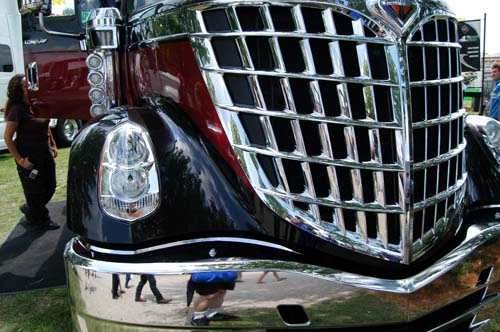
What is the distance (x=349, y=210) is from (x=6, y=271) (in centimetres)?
357

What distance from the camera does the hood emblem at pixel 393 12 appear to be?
1.87 m

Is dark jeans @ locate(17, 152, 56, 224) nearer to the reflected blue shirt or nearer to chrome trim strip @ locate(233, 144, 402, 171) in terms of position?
chrome trim strip @ locate(233, 144, 402, 171)

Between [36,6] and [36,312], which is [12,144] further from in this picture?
[36,6]

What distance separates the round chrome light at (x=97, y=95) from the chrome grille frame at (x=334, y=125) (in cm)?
161

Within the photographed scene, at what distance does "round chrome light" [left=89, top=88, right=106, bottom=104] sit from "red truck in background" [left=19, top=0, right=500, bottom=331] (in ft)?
4.27

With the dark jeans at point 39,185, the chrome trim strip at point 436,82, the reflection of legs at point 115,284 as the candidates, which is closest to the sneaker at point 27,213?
the dark jeans at point 39,185

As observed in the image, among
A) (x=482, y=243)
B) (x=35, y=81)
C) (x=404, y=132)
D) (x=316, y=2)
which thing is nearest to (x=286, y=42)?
(x=316, y=2)

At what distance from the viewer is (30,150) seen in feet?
17.9

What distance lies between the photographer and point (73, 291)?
1.90 m

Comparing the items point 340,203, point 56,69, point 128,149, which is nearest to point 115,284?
point 128,149

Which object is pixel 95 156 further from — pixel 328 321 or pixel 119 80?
pixel 119 80

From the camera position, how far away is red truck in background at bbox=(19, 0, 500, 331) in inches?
70.6

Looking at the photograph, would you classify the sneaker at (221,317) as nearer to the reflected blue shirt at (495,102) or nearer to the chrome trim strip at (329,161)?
the chrome trim strip at (329,161)

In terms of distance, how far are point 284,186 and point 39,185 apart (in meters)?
4.37
